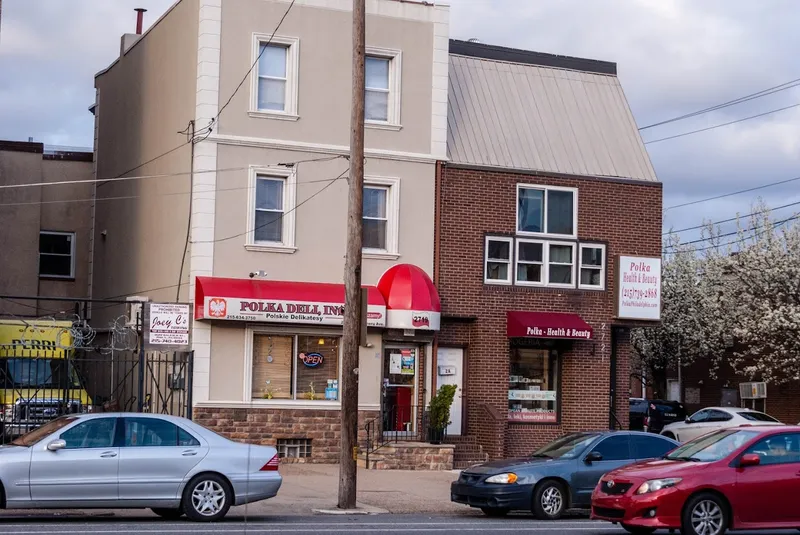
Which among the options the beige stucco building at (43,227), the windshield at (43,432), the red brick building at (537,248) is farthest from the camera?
the beige stucco building at (43,227)

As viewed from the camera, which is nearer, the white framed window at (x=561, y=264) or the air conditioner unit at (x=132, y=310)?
the air conditioner unit at (x=132, y=310)

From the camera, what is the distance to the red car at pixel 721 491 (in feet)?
46.5

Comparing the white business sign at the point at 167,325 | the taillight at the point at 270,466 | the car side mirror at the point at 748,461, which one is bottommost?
the taillight at the point at 270,466

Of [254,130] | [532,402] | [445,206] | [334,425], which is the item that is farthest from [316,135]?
[532,402]

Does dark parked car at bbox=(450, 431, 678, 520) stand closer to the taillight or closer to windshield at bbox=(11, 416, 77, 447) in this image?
the taillight

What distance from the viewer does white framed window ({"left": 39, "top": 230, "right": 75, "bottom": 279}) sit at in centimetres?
3650

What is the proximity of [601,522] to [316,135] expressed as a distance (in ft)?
38.8

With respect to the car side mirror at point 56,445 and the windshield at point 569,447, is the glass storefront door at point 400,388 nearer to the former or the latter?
the windshield at point 569,447

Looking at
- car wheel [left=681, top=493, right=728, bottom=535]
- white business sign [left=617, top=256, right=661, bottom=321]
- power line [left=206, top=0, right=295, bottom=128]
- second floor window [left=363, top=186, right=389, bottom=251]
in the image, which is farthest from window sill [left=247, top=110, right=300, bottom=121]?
car wheel [left=681, top=493, right=728, bottom=535]

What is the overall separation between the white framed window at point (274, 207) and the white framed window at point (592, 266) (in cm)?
723

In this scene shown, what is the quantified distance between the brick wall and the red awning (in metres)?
3.78

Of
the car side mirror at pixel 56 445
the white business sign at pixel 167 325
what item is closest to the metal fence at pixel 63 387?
the white business sign at pixel 167 325

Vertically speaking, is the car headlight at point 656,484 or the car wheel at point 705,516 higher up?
the car headlight at point 656,484

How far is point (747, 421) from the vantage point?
31797mm
